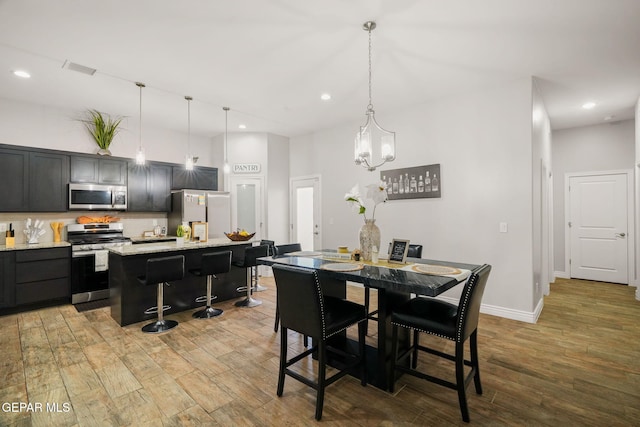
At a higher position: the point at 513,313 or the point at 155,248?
the point at 155,248

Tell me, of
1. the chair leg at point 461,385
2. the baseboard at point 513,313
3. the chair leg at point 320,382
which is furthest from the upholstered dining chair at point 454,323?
the baseboard at point 513,313

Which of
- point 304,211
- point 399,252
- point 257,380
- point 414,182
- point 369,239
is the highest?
point 414,182

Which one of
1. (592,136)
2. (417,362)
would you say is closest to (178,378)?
(417,362)

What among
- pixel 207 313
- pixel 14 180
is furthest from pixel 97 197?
pixel 207 313

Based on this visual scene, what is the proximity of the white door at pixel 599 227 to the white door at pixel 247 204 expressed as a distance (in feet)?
20.5

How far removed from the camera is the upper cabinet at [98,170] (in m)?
4.75

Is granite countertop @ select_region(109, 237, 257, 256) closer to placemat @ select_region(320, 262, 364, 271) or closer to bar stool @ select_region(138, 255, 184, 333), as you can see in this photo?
bar stool @ select_region(138, 255, 184, 333)

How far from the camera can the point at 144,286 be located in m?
3.74

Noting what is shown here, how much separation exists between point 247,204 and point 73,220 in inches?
114

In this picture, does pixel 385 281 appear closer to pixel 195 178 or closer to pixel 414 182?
pixel 414 182

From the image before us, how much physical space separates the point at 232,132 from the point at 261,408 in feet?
17.8

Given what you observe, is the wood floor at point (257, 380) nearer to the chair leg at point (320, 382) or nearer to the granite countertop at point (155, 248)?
the chair leg at point (320, 382)

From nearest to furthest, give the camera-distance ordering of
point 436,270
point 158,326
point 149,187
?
point 436,270
point 158,326
point 149,187

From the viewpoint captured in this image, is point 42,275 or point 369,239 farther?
point 42,275
